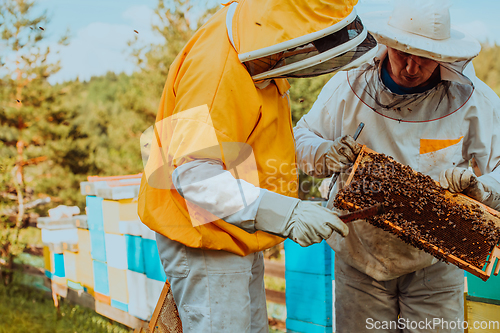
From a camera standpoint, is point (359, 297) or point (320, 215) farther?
point (359, 297)

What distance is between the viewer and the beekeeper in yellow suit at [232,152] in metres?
1.55

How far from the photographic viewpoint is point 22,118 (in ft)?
34.6

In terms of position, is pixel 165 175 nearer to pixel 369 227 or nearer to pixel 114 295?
pixel 369 227

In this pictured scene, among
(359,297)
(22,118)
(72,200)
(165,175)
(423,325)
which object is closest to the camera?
(165,175)

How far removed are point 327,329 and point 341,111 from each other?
6.08ft

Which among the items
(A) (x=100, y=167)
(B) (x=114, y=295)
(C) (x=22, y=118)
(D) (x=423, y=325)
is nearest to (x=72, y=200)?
(A) (x=100, y=167)

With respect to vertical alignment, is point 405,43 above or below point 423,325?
above

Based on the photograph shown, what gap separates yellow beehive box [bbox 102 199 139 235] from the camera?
13.8 ft

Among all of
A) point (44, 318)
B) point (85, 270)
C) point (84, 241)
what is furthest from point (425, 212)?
point (44, 318)

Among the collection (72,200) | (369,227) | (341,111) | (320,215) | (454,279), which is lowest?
(72,200)

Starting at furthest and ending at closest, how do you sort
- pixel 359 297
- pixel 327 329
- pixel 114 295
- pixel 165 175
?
1. pixel 114 295
2. pixel 327 329
3. pixel 359 297
4. pixel 165 175

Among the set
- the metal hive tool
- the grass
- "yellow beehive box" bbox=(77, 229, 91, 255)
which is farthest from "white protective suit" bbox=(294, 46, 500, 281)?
"yellow beehive box" bbox=(77, 229, 91, 255)

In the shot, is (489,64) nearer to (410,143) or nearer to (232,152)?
(410,143)

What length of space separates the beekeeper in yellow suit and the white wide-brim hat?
235 mm
